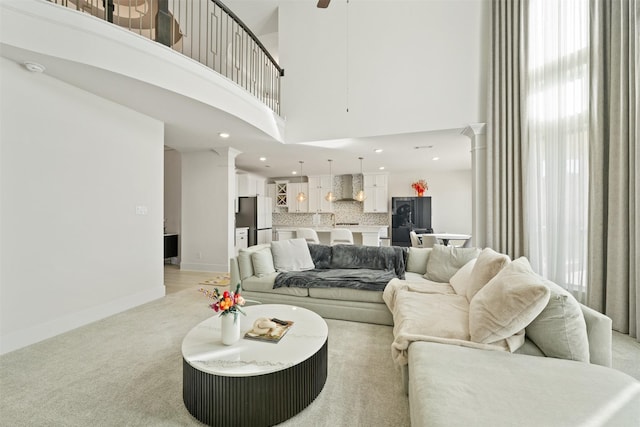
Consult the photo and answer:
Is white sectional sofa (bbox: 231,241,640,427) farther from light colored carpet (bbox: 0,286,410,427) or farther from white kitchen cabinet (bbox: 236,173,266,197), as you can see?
white kitchen cabinet (bbox: 236,173,266,197)

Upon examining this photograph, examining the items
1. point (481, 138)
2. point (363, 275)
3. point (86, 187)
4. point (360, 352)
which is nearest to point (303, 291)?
point (363, 275)

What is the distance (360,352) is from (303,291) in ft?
3.43

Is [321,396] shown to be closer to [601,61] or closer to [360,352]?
[360,352]

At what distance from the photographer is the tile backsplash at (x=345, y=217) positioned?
8195 mm

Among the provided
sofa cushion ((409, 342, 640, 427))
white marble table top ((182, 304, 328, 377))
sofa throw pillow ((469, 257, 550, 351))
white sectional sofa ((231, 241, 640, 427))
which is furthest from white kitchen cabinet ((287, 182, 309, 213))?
sofa cushion ((409, 342, 640, 427))

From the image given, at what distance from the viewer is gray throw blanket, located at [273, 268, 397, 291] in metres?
2.96

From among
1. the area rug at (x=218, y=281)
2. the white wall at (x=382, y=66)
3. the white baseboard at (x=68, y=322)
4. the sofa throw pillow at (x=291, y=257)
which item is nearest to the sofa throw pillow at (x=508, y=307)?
the sofa throw pillow at (x=291, y=257)

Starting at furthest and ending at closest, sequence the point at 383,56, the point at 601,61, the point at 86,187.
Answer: the point at 383,56
the point at 86,187
the point at 601,61

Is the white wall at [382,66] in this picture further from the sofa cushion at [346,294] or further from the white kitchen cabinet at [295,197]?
the white kitchen cabinet at [295,197]

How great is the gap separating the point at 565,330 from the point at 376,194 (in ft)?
21.1

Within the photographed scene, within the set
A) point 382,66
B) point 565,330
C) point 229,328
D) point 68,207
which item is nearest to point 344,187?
point 382,66

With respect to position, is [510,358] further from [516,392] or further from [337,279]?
[337,279]

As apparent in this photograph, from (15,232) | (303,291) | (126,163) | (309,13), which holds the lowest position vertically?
(303,291)

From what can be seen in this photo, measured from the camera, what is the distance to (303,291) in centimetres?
312
